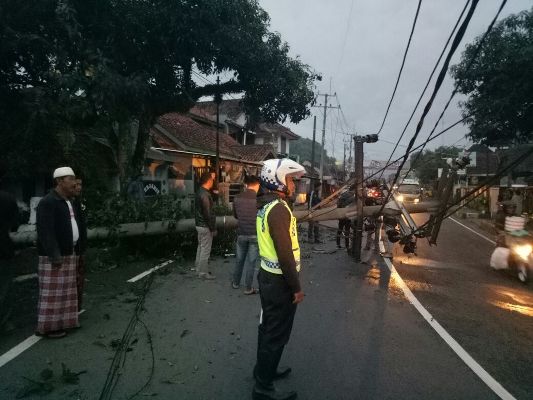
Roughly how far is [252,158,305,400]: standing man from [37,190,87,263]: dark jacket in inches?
109

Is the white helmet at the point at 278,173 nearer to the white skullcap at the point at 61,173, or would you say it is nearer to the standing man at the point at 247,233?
→ the white skullcap at the point at 61,173

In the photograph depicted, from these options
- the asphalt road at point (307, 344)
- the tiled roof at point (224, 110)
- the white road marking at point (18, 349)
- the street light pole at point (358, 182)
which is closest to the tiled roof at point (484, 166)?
the tiled roof at point (224, 110)

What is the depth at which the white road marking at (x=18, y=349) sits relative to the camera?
4.04 meters

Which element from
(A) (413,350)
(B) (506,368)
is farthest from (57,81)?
(B) (506,368)

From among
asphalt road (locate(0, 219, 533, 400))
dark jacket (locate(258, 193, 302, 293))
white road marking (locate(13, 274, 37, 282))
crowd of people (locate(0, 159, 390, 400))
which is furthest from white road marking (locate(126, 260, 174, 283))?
dark jacket (locate(258, 193, 302, 293))

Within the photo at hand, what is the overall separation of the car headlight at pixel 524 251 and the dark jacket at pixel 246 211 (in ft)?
20.3

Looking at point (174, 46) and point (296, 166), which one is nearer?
point (296, 166)

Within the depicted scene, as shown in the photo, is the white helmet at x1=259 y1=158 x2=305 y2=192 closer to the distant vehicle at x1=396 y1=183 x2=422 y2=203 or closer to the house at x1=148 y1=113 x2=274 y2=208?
the house at x1=148 y1=113 x2=274 y2=208

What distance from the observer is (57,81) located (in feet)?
29.4

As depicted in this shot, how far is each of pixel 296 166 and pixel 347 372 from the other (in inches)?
89.5

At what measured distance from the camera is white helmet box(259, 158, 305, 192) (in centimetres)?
358

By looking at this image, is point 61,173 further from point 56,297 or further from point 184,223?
point 184,223

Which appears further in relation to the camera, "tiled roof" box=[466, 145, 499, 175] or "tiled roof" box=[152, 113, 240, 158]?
"tiled roof" box=[466, 145, 499, 175]

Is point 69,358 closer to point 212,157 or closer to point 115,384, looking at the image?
point 115,384
